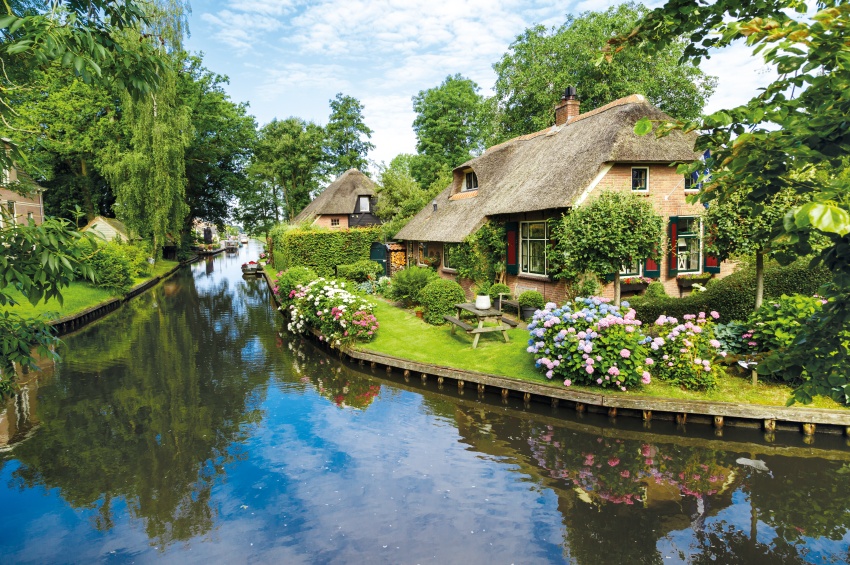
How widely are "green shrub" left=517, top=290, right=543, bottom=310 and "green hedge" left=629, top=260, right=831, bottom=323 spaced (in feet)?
10.5

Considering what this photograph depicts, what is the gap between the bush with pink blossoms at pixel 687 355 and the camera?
10.6 m

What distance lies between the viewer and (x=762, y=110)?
301 centimetres

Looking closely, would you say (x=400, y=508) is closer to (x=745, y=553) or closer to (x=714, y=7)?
(x=745, y=553)

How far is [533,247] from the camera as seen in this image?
1747cm

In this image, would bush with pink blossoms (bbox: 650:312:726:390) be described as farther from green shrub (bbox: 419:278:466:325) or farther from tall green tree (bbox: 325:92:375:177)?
tall green tree (bbox: 325:92:375:177)

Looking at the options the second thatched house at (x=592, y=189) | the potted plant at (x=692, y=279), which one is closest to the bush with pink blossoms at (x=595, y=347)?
the second thatched house at (x=592, y=189)

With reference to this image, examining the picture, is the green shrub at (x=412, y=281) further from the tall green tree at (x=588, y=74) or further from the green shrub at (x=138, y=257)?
the green shrub at (x=138, y=257)

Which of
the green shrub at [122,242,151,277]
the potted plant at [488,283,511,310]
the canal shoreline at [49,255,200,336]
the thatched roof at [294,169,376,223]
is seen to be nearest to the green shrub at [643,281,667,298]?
the potted plant at [488,283,511,310]

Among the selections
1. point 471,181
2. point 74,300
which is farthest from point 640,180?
point 74,300

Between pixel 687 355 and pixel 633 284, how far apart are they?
5437 millimetres

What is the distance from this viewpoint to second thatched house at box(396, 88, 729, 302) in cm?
1590

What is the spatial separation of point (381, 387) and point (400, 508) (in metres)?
6.02

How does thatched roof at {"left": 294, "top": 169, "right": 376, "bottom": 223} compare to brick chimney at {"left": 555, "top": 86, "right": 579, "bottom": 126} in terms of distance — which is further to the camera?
thatched roof at {"left": 294, "top": 169, "right": 376, "bottom": 223}

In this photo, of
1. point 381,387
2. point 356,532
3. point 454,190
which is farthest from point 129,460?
point 454,190
